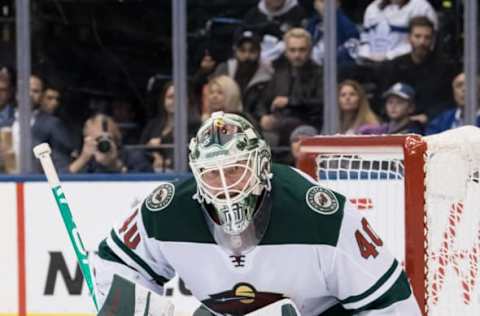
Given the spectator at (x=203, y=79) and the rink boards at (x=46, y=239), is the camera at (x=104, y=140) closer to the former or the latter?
the rink boards at (x=46, y=239)

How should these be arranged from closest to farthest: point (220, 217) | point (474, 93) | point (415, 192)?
point (220, 217) < point (415, 192) < point (474, 93)

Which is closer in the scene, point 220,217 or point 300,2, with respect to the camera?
point 220,217

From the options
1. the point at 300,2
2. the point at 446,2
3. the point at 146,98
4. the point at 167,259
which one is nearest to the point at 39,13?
the point at 146,98

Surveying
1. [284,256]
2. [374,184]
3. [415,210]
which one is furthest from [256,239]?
[374,184]

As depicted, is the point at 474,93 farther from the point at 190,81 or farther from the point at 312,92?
the point at 190,81

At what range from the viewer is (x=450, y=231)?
3805 mm

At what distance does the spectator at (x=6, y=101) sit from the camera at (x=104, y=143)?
408 millimetres

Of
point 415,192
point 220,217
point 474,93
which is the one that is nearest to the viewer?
point 220,217

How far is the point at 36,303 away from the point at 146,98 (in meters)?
1.03

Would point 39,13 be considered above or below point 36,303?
above

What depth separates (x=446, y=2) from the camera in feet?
18.6

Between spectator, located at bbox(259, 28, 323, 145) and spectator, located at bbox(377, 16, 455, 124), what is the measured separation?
0.38 meters

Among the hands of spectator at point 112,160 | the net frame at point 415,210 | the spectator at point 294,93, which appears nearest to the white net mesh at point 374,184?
the net frame at point 415,210

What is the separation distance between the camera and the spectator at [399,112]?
572 cm
